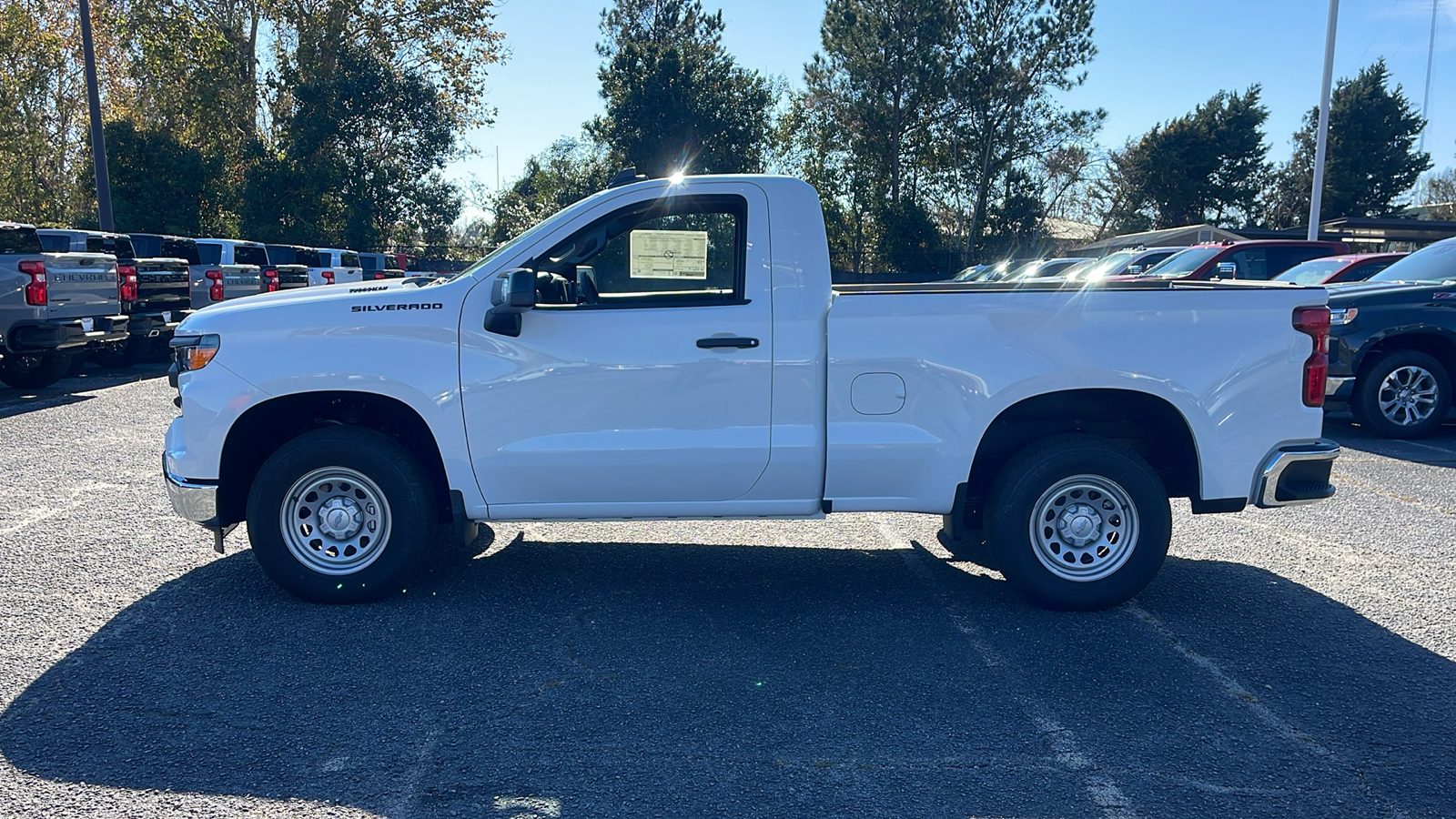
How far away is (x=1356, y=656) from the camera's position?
433 centimetres

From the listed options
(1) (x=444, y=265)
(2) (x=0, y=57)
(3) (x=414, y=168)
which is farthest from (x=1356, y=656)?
(2) (x=0, y=57)

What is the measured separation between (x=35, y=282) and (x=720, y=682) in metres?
11.1

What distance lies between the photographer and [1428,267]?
10.3 meters

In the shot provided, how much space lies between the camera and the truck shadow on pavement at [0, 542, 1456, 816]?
3.22 metres

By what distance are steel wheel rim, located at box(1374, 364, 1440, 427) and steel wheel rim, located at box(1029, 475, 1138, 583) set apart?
20.8ft

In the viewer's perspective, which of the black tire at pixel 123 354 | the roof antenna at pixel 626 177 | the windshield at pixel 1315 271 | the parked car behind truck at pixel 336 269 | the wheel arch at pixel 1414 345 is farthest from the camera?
the parked car behind truck at pixel 336 269

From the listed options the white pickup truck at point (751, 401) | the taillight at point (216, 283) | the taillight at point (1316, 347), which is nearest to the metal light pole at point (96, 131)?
the taillight at point (216, 283)

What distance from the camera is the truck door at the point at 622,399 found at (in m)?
4.76

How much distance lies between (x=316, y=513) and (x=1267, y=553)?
524 cm

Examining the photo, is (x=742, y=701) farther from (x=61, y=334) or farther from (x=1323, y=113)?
(x=1323, y=113)

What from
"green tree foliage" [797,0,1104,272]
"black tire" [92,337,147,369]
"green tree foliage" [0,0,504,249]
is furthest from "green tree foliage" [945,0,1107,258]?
"black tire" [92,337,147,369]

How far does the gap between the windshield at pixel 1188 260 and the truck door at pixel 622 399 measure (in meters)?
11.7

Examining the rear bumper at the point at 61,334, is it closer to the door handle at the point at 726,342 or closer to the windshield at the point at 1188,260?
the door handle at the point at 726,342

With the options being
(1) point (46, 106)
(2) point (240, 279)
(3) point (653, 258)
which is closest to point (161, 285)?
(2) point (240, 279)
